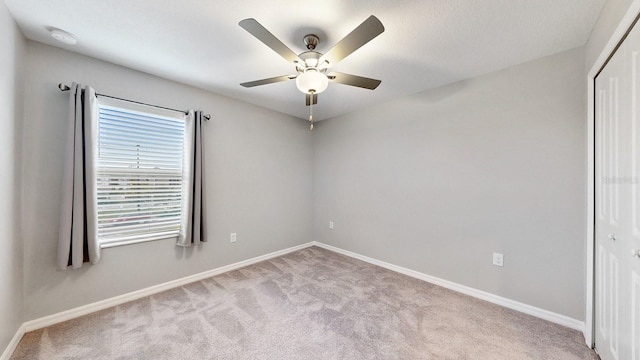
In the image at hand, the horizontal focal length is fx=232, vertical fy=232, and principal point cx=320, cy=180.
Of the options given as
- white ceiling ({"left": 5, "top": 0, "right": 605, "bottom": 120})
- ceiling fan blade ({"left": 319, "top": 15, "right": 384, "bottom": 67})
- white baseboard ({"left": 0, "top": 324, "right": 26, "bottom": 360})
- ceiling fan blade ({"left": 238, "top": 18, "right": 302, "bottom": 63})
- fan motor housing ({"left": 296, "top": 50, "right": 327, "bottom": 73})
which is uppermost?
white ceiling ({"left": 5, "top": 0, "right": 605, "bottom": 120})

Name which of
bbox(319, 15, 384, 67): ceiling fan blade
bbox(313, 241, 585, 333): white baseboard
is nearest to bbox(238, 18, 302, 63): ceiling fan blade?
bbox(319, 15, 384, 67): ceiling fan blade

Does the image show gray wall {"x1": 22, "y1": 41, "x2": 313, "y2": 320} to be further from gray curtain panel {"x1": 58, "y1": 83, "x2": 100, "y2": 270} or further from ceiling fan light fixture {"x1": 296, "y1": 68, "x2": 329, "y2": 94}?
ceiling fan light fixture {"x1": 296, "y1": 68, "x2": 329, "y2": 94}

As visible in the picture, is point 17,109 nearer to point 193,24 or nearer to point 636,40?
point 193,24

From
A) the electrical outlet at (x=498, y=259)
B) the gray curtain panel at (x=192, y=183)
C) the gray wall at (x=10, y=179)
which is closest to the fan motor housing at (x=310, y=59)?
the gray curtain panel at (x=192, y=183)

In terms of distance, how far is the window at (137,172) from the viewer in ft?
7.16

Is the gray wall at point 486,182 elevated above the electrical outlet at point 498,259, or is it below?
above

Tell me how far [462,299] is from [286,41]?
292cm

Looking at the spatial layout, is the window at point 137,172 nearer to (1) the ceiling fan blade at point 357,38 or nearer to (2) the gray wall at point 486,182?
(1) the ceiling fan blade at point 357,38

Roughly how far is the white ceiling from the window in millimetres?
481

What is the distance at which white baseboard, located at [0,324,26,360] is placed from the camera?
5.03 ft

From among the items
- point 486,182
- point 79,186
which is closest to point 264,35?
point 79,186

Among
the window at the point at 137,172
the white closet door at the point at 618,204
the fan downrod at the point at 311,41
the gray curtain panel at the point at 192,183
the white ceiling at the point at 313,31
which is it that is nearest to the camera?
the white closet door at the point at 618,204

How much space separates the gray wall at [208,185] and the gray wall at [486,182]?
3.80 ft

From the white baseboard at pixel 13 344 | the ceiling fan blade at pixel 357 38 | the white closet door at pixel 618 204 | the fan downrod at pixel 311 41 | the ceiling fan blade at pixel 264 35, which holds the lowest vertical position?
the white baseboard at pixel 13 344
